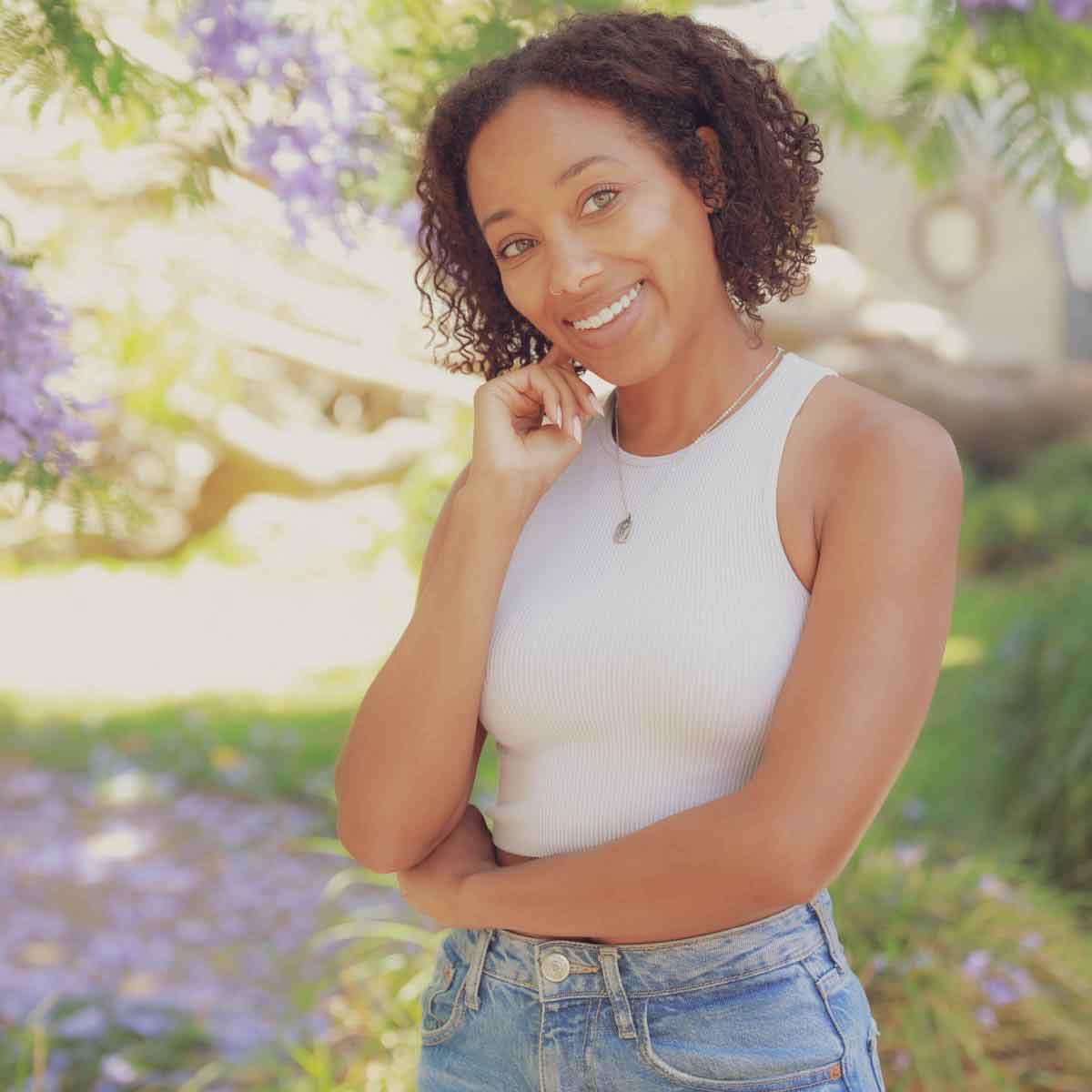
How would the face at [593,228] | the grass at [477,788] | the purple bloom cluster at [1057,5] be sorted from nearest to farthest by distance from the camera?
the face at [593,228]
the purple bloom cluster at [1057,5]
the grass at [477,788]

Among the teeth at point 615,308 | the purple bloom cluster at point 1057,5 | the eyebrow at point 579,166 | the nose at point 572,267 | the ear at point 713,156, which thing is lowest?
the teeth at point 615,308

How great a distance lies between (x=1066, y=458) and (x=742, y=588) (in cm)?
856

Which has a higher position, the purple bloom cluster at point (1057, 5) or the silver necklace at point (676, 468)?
the purple bloom cluster at point (1057, 5)

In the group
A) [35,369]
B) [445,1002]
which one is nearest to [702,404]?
[445,1002]

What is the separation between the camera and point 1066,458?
9.54 metres

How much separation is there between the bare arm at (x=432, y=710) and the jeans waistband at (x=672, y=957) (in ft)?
0.65

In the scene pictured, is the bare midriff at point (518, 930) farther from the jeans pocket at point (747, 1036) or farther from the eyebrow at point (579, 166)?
the eyebrow at point (579, 166)

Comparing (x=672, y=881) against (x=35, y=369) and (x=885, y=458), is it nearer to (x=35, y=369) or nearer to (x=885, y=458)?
(x=885, y=458)

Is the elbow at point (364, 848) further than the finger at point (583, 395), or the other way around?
the finger at point (583, 395)

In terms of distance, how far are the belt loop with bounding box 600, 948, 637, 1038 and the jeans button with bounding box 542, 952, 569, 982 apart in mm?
42

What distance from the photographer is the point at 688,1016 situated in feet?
5.07

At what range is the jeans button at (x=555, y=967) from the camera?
5.22 feet

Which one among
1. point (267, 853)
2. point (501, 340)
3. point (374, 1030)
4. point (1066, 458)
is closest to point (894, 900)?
point (374, 1030)

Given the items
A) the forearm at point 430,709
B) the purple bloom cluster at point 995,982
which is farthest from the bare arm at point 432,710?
the purple bloom cluster at point 995,982
